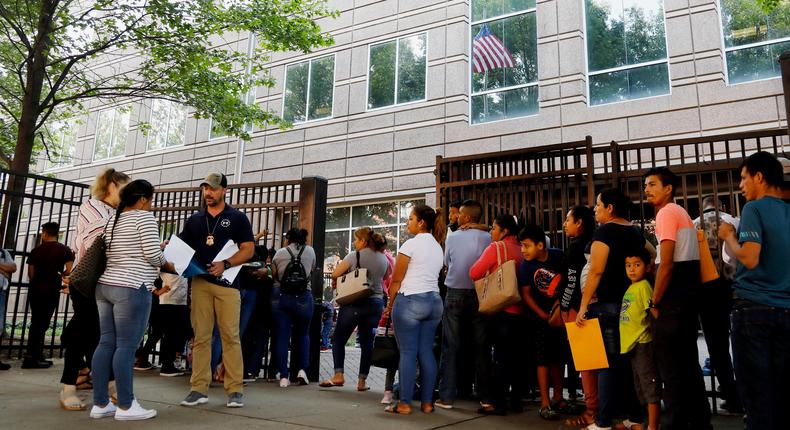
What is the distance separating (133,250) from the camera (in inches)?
188

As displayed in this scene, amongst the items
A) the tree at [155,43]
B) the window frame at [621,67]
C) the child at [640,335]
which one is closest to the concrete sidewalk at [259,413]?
the child at [640,335]

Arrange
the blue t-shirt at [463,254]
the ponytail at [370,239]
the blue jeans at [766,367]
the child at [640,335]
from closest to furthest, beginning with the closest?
1. the blue jeans at [766,367]
2. the child at [640,335]
3. the blue t-shirt at [463,254]
4. the ponytail at [370,239]

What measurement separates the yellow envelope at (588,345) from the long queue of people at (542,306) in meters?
0.10

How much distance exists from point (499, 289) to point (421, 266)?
0.77m

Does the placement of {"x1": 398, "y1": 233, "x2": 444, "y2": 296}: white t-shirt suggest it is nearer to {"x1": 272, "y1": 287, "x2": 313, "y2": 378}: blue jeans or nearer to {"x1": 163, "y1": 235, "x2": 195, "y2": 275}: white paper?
{"x1": 163, "y1": 235, "x2": 195, "y2": 275}: white paper

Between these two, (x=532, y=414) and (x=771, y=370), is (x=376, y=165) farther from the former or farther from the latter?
(x=771, y=370)

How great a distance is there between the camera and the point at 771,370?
10.7 feet

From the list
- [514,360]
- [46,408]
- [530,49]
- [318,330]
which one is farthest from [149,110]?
[514,360]

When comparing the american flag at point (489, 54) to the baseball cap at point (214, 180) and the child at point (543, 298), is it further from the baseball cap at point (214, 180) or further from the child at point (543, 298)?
the baseball cap at point (214, 180)

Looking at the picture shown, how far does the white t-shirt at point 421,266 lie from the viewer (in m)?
5.43

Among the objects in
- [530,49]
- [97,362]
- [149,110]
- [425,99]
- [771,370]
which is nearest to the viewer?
[771,370]

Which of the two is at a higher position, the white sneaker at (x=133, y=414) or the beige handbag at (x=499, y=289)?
the beige handbag at (x=499, y=289)

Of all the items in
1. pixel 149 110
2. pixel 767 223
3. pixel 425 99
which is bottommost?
pixel 767 223

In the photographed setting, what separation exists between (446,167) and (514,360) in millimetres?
3064
